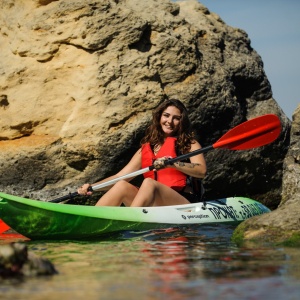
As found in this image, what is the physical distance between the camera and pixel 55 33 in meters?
9.38

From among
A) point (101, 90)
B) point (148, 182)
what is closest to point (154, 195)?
point (148, 182)

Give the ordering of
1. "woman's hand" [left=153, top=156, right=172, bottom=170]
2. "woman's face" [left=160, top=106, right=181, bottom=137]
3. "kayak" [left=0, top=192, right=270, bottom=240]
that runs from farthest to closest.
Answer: "woman's face" [left=160, top=106, right=181, bottom=137] < "woman's hand" [left=153, top=156, right=172, bottom=170] < "kayak" [left=0, top=192, right=270, bottom=240]

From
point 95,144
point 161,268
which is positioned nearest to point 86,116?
point 95,144

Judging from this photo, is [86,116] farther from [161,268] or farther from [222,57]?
[161,268]

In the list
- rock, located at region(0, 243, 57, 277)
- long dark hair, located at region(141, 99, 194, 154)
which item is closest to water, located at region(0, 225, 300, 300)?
rock, located at region(0, 243, 57, 277)

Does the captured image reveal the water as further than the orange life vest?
No

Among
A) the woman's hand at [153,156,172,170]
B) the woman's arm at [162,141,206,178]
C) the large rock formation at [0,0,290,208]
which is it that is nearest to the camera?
the woman's hand at [153,156,172,170]

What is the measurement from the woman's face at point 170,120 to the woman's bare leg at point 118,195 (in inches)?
29.8

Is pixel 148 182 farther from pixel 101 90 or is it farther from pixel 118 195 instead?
pixel 101 90

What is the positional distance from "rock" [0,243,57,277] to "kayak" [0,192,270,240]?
229 centimetres

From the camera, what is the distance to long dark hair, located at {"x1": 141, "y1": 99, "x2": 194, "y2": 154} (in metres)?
7.92

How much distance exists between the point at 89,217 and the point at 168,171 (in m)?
1.19

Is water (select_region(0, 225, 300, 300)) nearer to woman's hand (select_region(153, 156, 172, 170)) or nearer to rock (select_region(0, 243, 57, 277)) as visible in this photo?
rock (select_region(0, 243, 57, 277))

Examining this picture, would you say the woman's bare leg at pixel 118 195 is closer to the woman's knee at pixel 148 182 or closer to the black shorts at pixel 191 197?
the woman's knee at pixel 148 182
